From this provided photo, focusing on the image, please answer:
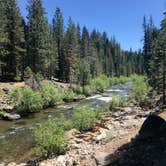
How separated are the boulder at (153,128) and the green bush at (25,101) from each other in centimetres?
1672

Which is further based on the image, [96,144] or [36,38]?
[36,38]

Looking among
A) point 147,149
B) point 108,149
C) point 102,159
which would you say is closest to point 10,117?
point 108,149

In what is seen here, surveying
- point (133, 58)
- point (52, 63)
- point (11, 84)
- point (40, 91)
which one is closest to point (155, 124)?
point (40, 91)

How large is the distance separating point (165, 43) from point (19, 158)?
1988 centimetres

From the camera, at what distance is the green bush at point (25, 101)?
27.7 m

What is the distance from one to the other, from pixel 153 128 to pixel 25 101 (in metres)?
17.4

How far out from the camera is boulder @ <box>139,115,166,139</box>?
40.7 feet

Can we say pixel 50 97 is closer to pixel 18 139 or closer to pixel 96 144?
pixel 18 139

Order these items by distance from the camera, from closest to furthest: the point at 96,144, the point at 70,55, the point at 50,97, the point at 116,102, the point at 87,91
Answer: the point at 96,144 < the point at 116,102 < the point at 50,97 < the point at 87,91 < the point at 70,55

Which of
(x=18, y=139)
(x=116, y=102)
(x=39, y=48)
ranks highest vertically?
(x=39, y=48)

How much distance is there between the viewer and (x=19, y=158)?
14797 mm

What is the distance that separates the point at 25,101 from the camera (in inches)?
1094

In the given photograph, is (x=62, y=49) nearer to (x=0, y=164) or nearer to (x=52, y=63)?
(x=52, y=63)

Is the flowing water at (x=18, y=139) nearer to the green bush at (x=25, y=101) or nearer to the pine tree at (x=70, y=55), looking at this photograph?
the green bush at (x=25, y=101)
